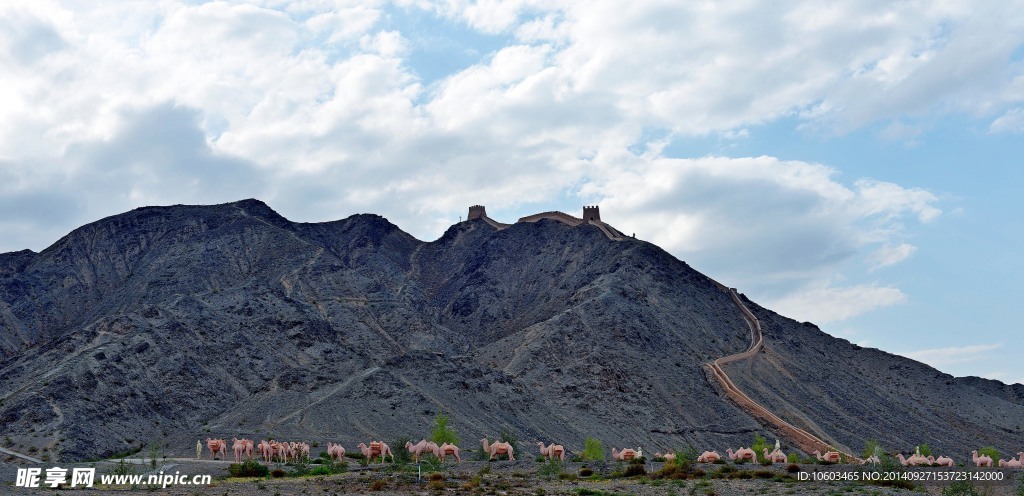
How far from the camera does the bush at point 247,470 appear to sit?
45750mm

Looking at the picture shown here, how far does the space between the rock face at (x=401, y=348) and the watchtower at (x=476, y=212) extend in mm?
5603

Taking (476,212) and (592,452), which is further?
(476,212)

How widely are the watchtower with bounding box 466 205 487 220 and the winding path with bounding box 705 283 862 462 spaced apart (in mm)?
Answer: 49796

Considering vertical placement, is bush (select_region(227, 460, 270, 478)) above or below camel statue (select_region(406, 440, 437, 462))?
below

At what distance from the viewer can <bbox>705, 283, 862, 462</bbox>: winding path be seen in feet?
282

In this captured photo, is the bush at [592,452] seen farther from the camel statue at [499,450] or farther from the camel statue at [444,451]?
the camel statue at [444,451]

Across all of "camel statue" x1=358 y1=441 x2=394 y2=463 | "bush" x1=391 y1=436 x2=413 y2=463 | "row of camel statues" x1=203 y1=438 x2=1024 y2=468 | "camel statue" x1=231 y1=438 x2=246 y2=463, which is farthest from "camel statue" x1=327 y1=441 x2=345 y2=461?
"camel statue" x1=231 y1=438 x2=246 y2=463

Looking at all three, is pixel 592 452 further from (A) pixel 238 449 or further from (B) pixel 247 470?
(B) pixel 247 470

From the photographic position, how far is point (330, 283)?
11950 centimetres

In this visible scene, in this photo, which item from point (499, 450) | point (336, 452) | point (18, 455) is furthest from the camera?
point (18, 455)

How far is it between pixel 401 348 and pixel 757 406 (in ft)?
111

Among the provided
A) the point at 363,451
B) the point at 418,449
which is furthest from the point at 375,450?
the point at 418,449

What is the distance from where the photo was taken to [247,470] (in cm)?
4638

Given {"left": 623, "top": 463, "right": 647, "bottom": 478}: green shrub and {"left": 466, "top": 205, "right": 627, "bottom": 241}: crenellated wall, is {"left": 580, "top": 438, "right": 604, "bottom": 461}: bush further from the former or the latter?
{"left": 466, "top": 205, "right": 627, "bottom": 241}: crenellated wall
